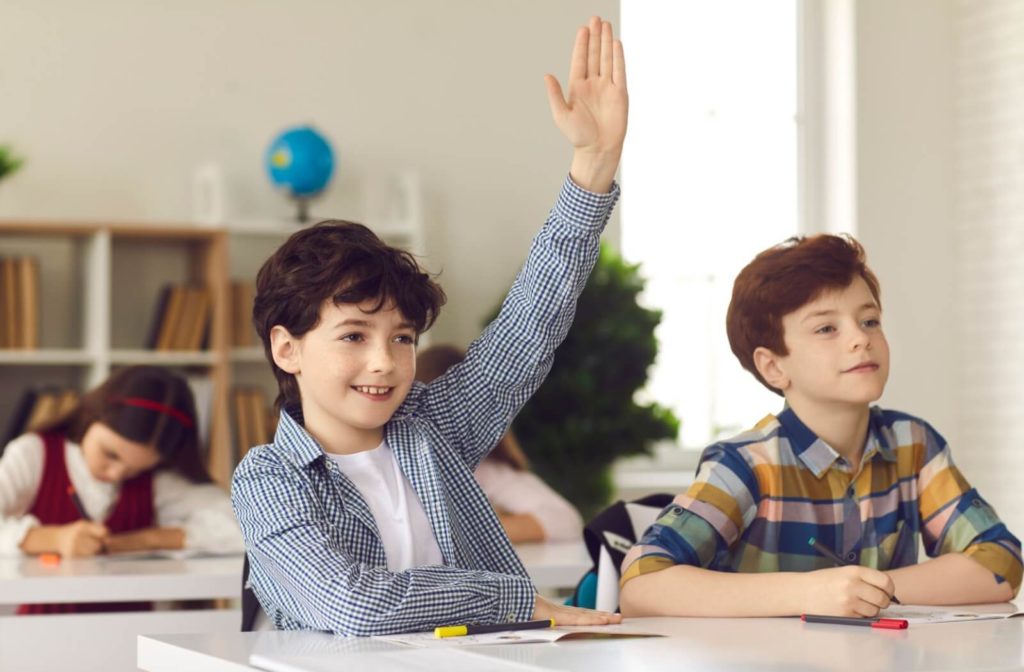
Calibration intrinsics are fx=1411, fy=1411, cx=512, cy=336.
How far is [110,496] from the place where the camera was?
3.28m

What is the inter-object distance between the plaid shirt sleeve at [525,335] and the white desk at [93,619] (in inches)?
28.1

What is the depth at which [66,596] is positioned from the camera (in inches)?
90.7

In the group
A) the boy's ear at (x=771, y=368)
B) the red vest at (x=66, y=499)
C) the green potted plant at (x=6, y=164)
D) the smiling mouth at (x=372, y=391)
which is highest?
the green potted plant at (x=6, y=164)

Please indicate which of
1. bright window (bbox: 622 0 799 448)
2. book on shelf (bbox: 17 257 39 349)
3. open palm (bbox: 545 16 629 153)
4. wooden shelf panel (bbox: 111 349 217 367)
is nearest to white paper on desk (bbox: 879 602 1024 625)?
open palm (bbox: 545 16 629 153)

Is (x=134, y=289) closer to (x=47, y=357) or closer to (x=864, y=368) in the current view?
(x=47, y=357)

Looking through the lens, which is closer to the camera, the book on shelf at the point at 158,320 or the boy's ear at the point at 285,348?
the boy's ear at the point at 285,348

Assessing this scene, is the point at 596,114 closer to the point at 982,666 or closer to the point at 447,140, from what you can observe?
the point at 982,666

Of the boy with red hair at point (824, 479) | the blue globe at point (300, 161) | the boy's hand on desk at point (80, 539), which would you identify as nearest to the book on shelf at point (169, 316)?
the blue globe at point (300, 161)

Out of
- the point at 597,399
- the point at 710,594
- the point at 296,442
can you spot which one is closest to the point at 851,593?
the point at 710,594

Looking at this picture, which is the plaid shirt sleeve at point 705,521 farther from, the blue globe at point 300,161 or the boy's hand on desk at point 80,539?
the blue globe at point 300,161

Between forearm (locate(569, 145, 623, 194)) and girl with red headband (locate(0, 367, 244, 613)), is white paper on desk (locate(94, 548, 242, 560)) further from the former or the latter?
forearm (locate(569, 145, 623, 194))

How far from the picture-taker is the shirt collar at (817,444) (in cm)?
197

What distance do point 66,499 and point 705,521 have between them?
188 centimetres

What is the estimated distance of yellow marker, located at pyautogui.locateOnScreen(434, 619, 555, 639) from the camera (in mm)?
1422
